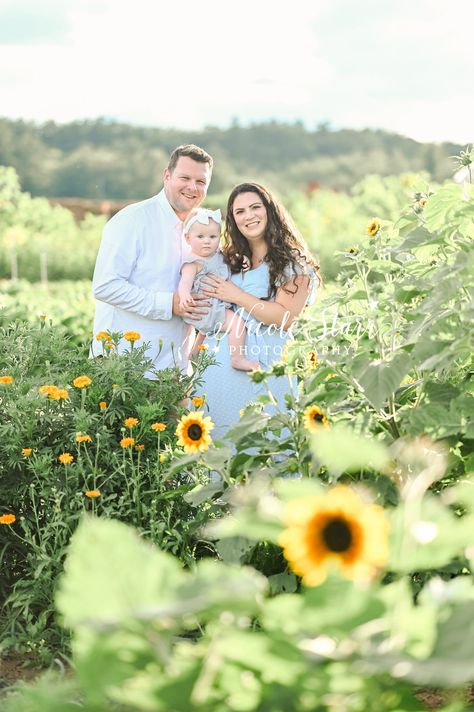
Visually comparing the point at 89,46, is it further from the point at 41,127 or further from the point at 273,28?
the point at 41,127

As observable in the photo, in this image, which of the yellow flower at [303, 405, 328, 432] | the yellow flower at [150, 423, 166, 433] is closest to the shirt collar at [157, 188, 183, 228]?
the yellow flower at [150, 423, 166, 433]

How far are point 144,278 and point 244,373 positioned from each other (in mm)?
622

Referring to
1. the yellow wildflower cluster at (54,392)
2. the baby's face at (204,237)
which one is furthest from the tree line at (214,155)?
the yellow wildflower cluster at (54,392)

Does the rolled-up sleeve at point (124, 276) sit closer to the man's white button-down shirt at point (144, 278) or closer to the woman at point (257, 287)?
the man's white button-down shirt at point (144, 278)

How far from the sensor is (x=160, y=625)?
3.92ft

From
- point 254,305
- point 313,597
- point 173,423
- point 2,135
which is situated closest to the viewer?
point 313,597

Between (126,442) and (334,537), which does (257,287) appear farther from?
(334,537)

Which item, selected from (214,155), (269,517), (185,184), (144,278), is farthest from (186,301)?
(214,155)

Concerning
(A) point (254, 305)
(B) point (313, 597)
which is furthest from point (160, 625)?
(A) point (254, 305)

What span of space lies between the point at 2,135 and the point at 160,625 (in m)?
32.3

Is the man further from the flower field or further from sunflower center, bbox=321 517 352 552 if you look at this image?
sunflower center, bbox=321 517 352 552

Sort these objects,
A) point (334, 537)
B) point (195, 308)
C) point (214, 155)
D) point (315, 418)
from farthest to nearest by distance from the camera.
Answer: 1. point (214, 155)
2. point (195, 308)
3. point (315, 418)
4. point (334, 537)

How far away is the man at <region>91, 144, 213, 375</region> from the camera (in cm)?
391

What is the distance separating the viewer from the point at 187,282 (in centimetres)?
391
